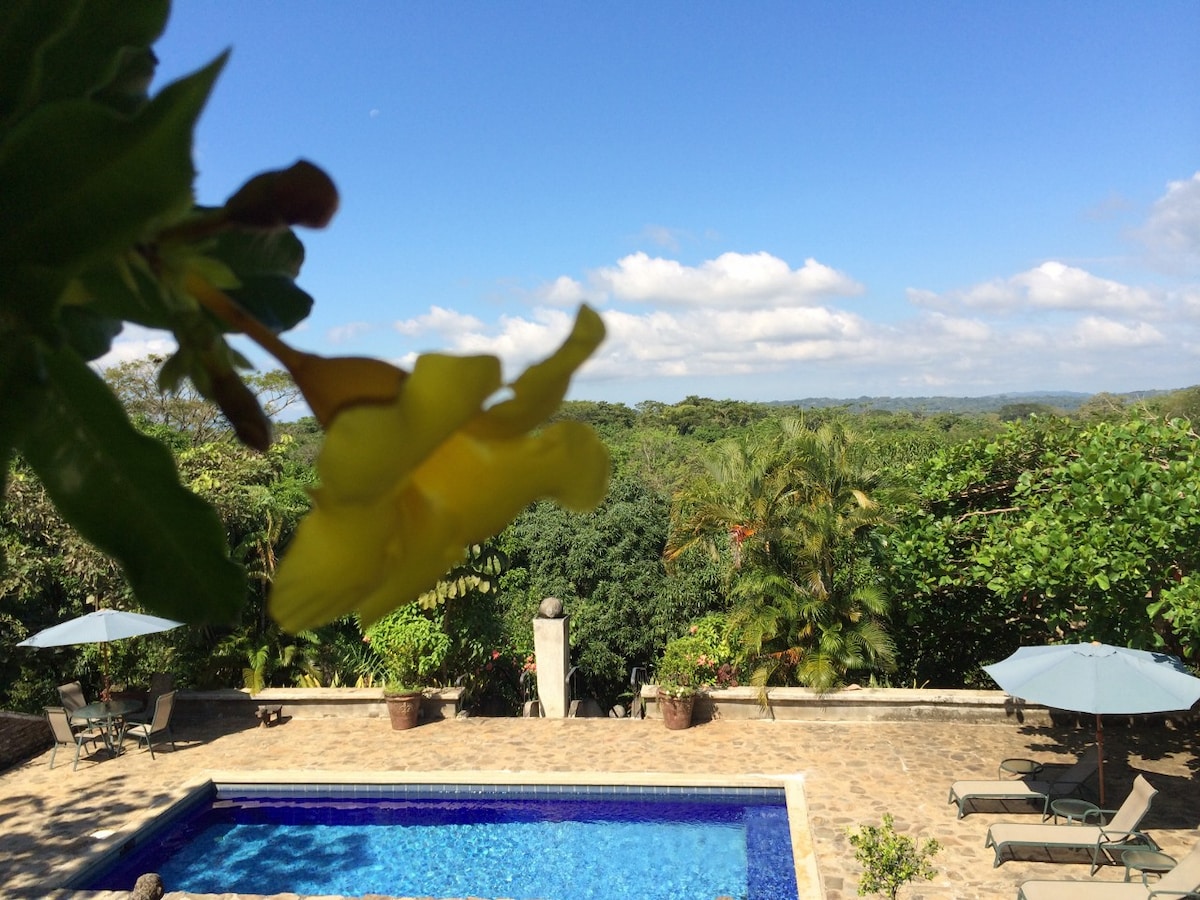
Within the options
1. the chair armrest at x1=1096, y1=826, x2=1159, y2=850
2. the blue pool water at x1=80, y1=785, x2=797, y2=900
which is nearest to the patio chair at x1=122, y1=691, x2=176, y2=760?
the blue pool water at x1=80, y1=785, x2=797, y2=900

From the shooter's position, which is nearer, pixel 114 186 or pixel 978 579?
pixel 114 186

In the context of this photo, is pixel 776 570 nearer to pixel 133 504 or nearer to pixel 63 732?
pixel 63 732

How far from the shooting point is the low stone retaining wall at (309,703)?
32.6ft

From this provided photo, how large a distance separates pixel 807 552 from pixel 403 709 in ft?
16.7

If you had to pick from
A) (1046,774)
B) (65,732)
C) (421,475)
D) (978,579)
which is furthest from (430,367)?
(65,732)

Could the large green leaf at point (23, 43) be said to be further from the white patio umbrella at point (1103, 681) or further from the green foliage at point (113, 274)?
the white patio umbrella at point (1103, 681)

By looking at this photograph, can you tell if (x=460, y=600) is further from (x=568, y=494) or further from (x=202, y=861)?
(x=568, y=494)

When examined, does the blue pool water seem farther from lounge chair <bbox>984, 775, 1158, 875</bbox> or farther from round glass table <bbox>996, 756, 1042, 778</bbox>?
round glass table <bbox>996, 756, 1042, 778</bbox>

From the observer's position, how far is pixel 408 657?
974cm

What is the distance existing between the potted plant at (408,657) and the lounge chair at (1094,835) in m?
6.21

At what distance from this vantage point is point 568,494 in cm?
34

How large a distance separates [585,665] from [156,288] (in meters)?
11.5

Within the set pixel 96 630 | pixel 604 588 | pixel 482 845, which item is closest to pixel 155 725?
pixel 96 630

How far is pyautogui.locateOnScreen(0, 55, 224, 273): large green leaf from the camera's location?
27 centimetres
